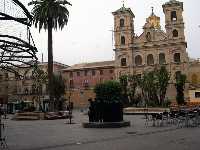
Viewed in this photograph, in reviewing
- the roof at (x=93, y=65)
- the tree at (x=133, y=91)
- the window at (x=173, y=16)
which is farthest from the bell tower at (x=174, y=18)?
the tree at (x=133, y=91)

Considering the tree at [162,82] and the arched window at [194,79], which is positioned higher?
the arched window at [194,79]

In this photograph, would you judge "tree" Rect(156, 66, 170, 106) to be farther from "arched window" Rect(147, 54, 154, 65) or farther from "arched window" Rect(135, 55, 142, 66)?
"arched window" Rect(135, 55, 142, 66)

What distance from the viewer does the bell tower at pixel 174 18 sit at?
75000mm

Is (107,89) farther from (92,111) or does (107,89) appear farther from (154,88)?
(92,111)

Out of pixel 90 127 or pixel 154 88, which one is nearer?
pixel 90 127

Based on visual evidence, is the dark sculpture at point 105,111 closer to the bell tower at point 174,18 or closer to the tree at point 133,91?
the tree at point 133,91

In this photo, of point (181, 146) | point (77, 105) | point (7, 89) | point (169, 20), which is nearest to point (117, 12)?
point (169, 20)

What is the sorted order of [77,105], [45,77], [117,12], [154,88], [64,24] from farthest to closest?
1. [77,105]
2. [117,12]
3. [45,77]
4. [154,88]
5. [64,24]

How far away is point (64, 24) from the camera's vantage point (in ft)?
156

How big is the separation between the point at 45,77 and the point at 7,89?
22.5m

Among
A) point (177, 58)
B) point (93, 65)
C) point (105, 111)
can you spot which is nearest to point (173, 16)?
point (177, 58)

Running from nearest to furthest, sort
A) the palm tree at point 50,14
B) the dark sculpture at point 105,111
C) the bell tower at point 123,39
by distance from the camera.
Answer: the dark sculpture at point 105,111 → the palm tree at point 50,14 → the bell tower at point 123,39

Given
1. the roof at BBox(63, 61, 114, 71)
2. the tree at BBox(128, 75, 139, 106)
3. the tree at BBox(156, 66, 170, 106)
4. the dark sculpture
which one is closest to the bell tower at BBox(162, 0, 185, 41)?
the roof at BBox(63, 61, 114, 71)

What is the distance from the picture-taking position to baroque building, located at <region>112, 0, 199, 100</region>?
2931 inches
